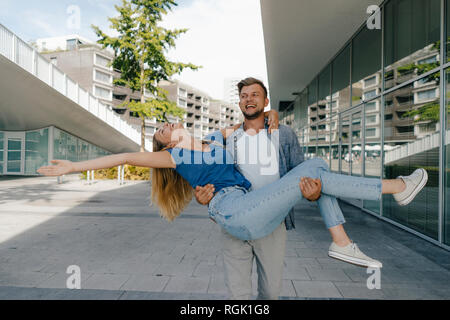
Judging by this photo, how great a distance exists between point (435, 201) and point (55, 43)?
8975 centimetres

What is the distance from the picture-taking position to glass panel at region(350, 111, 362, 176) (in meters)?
8.90

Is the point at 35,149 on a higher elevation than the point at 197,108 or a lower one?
lower

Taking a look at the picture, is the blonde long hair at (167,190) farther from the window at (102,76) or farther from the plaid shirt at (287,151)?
the window at (102,76)

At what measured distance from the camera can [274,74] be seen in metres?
15.2

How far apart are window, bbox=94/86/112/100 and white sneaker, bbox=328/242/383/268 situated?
65.7 meters

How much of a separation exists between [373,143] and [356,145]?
3.67 feet

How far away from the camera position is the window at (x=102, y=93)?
61188mm

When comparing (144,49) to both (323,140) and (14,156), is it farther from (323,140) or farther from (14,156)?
(14,156)

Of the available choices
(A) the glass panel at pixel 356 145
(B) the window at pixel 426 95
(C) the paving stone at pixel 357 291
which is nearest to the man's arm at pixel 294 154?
(C) the paving stone at pixel 357 291

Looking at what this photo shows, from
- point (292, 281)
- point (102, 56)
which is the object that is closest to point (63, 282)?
point (292, 281)

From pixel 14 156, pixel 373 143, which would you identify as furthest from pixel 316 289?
pixel 14 156

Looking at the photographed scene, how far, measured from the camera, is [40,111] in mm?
17797

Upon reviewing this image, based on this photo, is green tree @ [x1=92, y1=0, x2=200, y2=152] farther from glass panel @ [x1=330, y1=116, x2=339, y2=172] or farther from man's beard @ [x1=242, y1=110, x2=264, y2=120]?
man's beard @ [x1=242, y1=110, x2=264, y2=120]

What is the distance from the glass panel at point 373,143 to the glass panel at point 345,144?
1376 millimetres
